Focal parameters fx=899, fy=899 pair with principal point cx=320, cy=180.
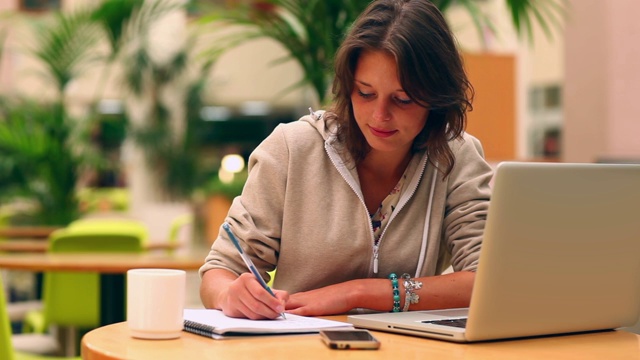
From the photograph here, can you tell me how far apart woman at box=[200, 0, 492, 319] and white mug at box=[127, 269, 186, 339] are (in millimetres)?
347

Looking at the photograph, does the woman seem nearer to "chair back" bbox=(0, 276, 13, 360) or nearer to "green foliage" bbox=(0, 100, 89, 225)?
"chair back" bbox=(0, 276, 13, 360)

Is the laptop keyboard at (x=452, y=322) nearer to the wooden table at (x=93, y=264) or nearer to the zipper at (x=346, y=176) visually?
the zipper at (x=346, y=176)

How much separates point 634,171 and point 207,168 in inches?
409

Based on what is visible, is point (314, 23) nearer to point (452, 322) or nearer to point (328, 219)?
→ point (328, 219)

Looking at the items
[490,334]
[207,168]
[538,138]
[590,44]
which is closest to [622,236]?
[490,334]

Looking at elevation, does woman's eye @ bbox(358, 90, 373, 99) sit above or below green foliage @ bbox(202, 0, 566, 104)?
below

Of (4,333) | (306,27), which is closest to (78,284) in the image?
(306,27)

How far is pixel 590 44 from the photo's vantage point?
17.4 feet

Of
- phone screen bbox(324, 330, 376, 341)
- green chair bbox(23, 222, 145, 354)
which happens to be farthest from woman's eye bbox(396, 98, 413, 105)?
green chair bbox(23, 222, 145, 354)

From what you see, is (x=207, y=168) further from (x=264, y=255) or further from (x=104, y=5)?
(x=264, y=255)

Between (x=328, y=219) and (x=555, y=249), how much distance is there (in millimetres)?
605

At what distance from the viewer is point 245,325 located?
1.39m

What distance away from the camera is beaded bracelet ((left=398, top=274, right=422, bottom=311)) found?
1694mm

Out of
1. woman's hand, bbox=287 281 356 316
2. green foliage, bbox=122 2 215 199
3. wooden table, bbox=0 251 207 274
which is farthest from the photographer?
green foliage, bbox=122 2 215 199
